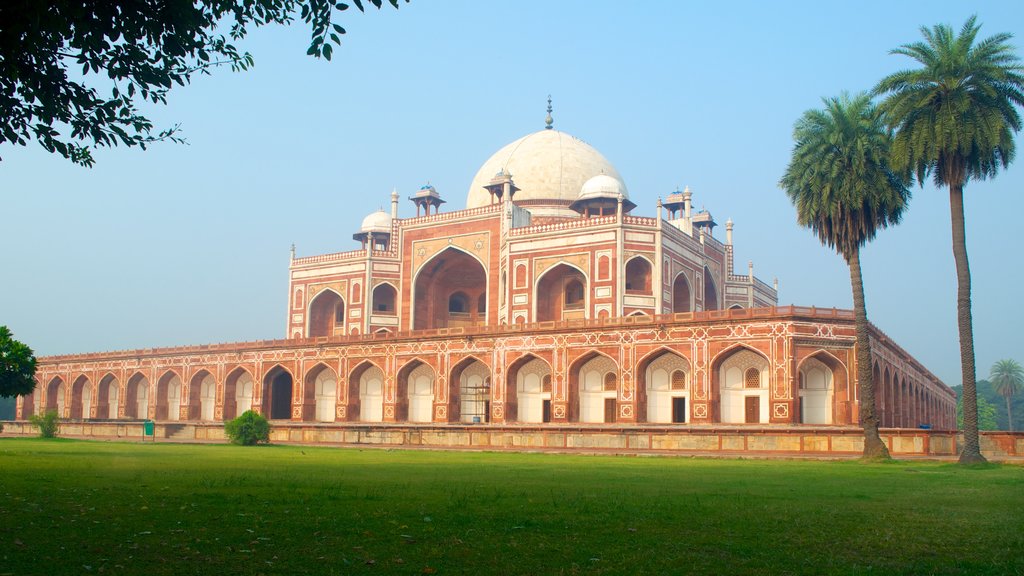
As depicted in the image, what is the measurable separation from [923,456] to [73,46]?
77.0 feet

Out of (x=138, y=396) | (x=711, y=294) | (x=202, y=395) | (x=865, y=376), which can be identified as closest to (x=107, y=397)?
(x=138, y=396)

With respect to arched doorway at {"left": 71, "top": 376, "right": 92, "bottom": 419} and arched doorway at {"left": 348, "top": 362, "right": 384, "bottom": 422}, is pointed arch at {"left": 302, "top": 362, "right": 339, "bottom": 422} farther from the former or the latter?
arched doorway at {"left": 71, "top": 376, "right": 92, "bottom": 419}

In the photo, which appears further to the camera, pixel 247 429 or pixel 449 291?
pixel 449 291

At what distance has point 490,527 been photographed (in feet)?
22.8

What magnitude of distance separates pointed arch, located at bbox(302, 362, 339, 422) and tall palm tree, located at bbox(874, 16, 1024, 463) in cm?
2782

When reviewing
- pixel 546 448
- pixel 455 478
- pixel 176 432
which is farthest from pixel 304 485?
pixel 176 432

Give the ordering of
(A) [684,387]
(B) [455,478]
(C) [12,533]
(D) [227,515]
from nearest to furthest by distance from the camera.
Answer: (C) [12,533]
(D) [227,515]
(B) [455,478]
(A) [684,387]

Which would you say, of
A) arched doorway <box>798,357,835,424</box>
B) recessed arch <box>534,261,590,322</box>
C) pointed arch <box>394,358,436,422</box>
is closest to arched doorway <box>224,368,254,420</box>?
pointed arch <box>394,358,436,422</box>

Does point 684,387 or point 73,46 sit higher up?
point 73,46

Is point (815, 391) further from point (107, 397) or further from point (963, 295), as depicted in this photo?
point (107, 397)

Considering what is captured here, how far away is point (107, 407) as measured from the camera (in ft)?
169

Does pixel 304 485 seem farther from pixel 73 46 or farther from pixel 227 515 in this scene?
pixel 73 46

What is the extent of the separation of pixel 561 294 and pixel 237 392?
17312mm

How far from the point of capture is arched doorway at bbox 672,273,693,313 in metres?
44.6
